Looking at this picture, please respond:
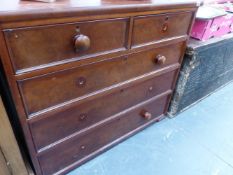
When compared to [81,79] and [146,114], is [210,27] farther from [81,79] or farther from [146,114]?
[81,79]

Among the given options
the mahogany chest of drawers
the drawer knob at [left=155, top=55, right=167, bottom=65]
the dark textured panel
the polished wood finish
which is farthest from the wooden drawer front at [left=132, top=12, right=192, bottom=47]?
the polished wood finish

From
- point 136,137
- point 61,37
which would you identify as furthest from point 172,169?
point 61,37

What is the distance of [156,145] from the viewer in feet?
4.50

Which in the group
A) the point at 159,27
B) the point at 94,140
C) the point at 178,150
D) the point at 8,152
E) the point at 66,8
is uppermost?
the point at 66,8

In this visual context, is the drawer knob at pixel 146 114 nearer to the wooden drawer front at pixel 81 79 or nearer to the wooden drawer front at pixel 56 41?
the wooden drawer front at pixel 81 79

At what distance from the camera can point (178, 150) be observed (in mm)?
1350

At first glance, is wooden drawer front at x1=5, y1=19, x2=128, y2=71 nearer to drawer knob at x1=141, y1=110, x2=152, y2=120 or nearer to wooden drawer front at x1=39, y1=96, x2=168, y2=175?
wooden drawer front at x1=39, y1=96, x2=168, y2=175

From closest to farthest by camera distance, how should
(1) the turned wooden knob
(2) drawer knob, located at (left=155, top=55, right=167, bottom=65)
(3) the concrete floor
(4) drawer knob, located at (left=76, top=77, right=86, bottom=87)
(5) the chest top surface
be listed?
(5) the chest top surface, (1) the turned wooden knob, (4) drawer knob, located at (left=76, top=77, right=86, bottom=87), (2) drawer knob, located at (left=155, top=55, right=167, bottom=65), (3) the concrete floor

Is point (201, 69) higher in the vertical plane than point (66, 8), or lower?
lower

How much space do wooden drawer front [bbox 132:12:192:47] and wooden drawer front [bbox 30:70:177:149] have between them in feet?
0.91

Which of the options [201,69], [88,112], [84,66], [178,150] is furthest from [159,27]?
[178,150]

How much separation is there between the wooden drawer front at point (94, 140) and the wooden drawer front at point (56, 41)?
0.48 meters

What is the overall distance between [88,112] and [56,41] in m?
0.42

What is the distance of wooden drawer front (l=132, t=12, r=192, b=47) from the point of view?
0.87m
